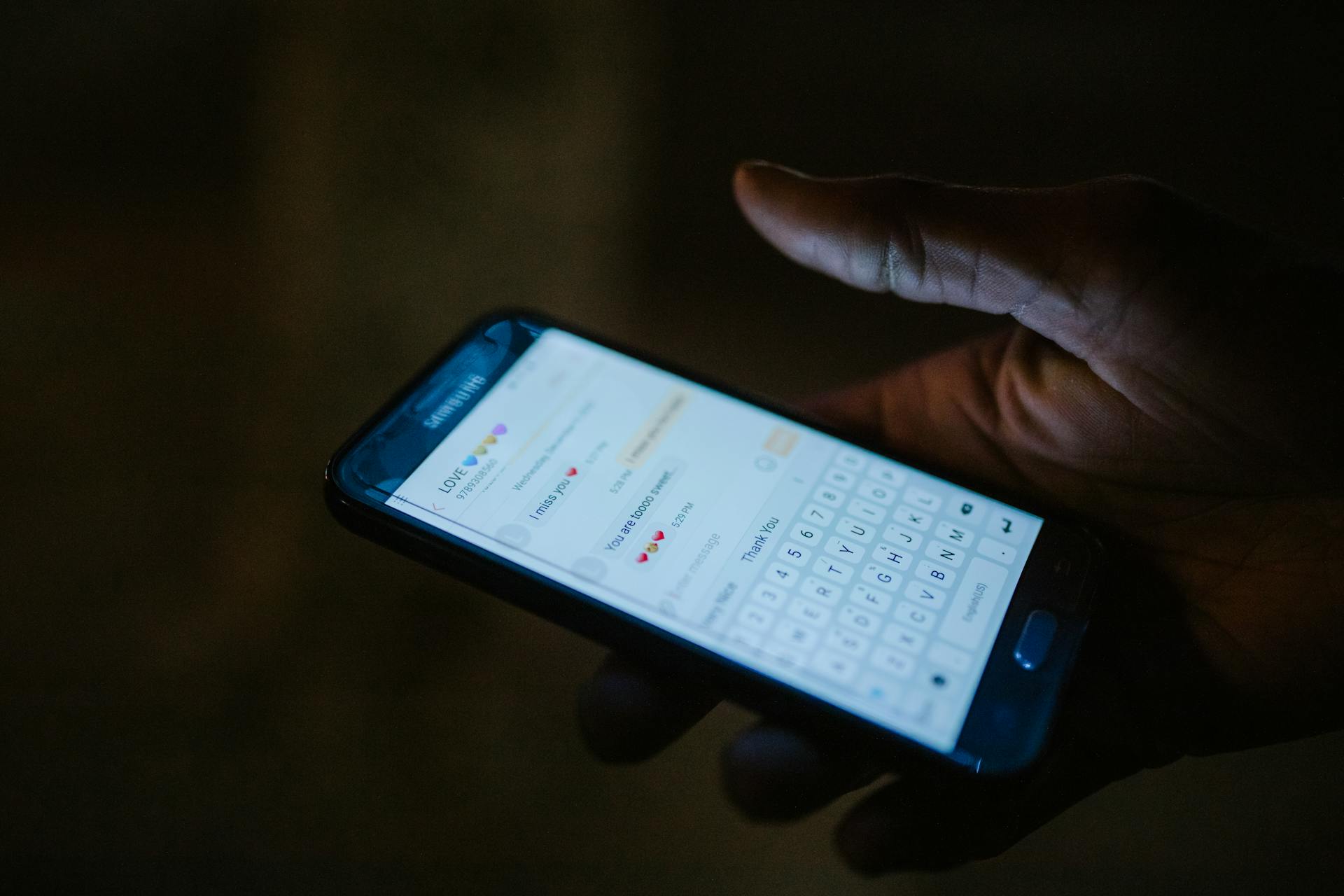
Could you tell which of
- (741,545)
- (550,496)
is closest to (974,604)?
(741,545)

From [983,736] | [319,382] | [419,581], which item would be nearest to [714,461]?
[983,736]

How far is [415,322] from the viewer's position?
1025mm

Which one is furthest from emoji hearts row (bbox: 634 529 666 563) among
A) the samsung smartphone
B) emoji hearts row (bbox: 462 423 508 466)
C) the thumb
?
the thumb

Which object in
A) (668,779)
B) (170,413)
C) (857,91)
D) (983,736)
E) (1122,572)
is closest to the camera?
(983,736)

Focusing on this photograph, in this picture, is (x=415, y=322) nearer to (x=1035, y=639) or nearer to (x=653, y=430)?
(x=653, y=430)

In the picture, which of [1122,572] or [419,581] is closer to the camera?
[1122,572]

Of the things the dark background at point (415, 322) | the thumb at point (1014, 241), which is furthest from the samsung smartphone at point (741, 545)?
the dark background at point (415, 322)

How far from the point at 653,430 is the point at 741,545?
0.11 metres

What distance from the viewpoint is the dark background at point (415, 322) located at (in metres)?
0.78

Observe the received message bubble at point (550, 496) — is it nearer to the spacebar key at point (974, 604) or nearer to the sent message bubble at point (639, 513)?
the sent message bubble at point (639, 513)

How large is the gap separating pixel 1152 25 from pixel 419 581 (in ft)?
3.10

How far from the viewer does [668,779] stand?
0.80 meters

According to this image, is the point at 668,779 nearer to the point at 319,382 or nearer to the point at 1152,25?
the point at 319,382

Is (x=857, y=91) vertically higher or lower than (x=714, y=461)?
higher
